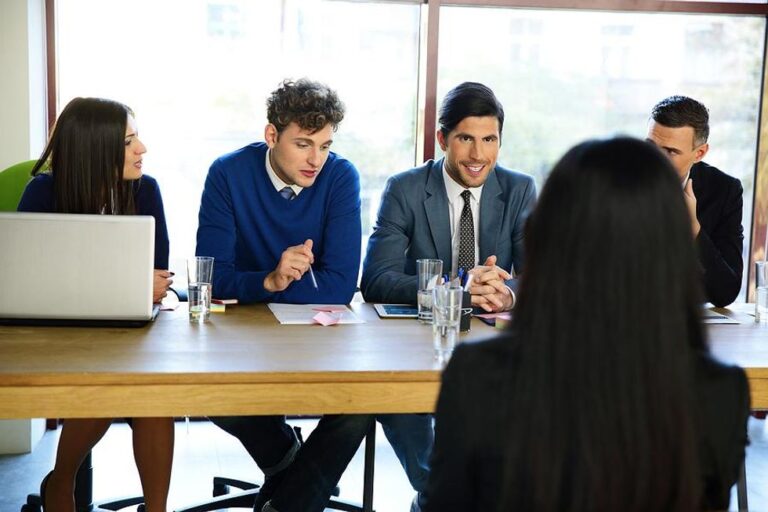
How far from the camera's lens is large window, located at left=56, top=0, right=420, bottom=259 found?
3736 millimetres

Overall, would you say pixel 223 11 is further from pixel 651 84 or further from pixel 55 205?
pixel 651 84

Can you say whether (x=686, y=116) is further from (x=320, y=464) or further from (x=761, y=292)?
(x=320, y=464)

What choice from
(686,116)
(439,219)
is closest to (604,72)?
(686,116)

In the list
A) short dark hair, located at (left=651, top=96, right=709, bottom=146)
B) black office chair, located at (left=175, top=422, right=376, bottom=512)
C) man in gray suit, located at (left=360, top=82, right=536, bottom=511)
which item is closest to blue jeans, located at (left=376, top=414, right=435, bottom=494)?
black office chair, located at (left=175, top=422, right=376, bottom=512)

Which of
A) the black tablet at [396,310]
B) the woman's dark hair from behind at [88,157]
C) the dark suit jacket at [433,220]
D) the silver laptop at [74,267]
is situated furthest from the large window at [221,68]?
the silver laptop at [74,267]

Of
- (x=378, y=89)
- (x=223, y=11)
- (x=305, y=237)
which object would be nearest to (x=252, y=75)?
(x=223, y=11)

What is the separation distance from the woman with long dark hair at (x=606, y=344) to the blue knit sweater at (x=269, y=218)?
1786 millimetres

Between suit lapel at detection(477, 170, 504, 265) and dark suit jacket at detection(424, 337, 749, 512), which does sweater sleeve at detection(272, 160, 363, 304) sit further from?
dark suit jacket at detection(424, 337, 749, 512)

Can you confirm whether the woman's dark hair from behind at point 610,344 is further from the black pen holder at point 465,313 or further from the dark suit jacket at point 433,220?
the dark suit jacket at point 433,220

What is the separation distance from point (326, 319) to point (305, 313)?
137 millimetres

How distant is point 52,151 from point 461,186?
1.28m

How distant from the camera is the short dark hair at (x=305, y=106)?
2.89 m

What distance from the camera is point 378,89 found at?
12.9 ft

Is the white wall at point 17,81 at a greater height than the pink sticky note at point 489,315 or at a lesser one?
greater
